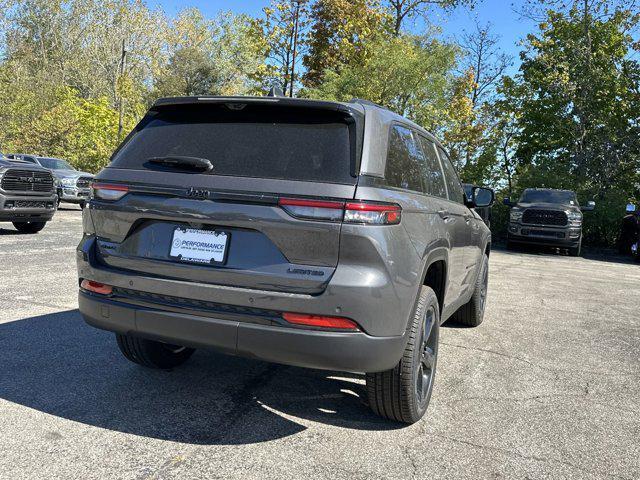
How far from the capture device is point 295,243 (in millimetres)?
2621

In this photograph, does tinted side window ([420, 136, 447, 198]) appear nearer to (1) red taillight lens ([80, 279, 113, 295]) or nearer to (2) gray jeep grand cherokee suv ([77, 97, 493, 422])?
(2) gray jeep grand cherokee suv ([77, 97, 493, 422])

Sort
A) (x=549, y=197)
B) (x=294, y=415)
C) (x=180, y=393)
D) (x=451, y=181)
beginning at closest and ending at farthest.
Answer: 1. (x=294, y=415)
2. (x=180, y=393)
3. (x=451, y=181)
4. (x=549, y=197)

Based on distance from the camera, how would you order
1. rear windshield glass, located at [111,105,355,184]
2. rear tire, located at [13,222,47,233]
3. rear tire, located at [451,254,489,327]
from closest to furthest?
rear windshield glass, located at [111,105,355,184] < rear tire, located at [451,254,489,327] < rear tire, located at [13,222,47,233]

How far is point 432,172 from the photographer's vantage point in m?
3.99

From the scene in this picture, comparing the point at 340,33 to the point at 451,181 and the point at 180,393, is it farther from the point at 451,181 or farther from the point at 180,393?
the point at 180,393

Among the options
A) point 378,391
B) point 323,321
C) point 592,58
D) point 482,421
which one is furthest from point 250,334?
point 592,58

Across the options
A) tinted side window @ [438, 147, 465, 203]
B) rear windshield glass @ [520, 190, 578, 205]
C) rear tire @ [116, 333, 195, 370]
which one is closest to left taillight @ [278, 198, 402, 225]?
rear tire @ [116, 333, 195, 370]

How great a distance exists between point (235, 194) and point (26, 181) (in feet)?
33.7

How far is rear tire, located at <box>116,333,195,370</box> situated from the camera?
3.63 m

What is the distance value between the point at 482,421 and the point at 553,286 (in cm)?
683

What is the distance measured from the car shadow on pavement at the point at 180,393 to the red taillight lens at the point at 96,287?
0.67m

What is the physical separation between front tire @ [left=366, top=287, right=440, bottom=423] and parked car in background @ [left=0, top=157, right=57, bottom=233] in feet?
33.2

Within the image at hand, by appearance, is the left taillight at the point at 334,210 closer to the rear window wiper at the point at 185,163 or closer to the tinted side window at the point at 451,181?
the rear window wiper at the point at 185,163

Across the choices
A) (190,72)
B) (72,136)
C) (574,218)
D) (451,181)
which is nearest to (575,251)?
(574,218)
